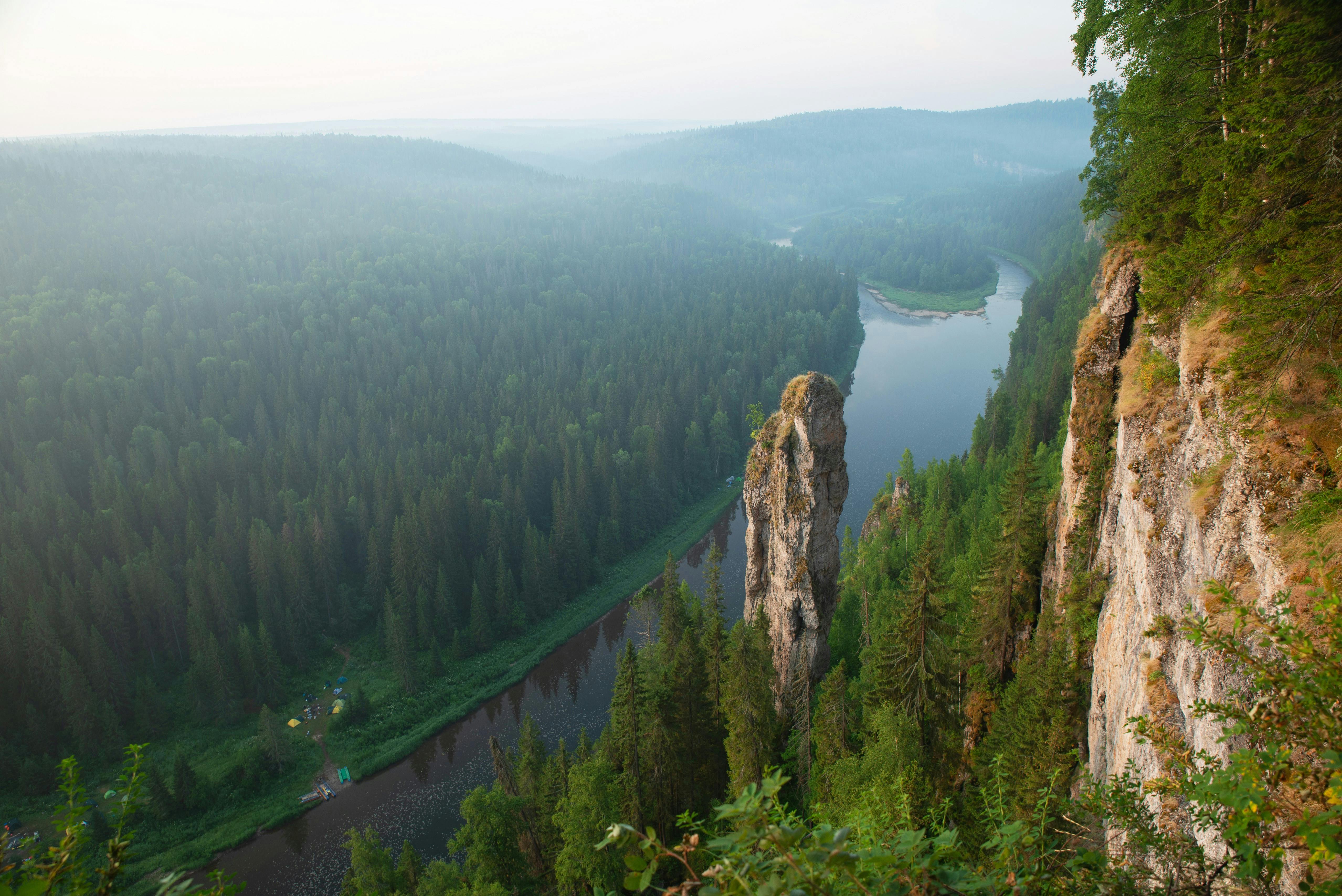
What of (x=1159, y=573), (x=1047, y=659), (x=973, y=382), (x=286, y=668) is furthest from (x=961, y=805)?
(x=973, y=382)

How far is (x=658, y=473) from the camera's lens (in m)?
87.8

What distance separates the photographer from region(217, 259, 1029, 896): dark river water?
4319 centimetres

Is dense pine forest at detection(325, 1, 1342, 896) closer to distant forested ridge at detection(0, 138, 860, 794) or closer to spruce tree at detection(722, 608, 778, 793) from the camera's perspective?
spruce tree at detection(722, 608, 778, 793)

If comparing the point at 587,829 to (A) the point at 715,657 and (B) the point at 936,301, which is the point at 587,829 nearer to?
(A) the point at 715,657

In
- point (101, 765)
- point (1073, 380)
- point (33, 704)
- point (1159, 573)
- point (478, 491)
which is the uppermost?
point (1073, 380)

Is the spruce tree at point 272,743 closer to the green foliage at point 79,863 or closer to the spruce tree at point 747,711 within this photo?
the spruce tree at point 747,711

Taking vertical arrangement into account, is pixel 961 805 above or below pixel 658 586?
above

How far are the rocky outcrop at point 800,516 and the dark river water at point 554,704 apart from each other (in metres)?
19.2

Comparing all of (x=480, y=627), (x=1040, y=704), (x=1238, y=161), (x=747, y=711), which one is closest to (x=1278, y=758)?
(x=1238, y=161)

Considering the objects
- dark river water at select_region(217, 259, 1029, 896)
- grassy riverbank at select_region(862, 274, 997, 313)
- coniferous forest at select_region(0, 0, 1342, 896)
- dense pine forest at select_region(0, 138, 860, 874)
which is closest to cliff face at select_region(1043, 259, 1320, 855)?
coniferous forest at select_region(0, 0, 1342, 896)

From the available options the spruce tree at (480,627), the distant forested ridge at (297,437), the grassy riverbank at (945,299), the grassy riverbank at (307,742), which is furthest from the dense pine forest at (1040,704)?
the grassy riverbank at (945,299)

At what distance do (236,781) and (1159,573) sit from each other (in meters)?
53.6

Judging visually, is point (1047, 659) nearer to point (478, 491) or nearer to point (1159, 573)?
point (1159, 573)

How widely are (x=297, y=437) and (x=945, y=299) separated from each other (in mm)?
140574
